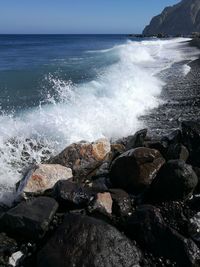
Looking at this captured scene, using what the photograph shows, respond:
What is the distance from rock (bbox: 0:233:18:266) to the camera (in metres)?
5.17

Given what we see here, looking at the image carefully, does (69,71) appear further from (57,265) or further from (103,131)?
(57,265)

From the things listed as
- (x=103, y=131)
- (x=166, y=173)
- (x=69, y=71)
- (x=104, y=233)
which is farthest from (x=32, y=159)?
(x=69, y=71)

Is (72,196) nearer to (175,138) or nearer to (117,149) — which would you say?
(175,138)

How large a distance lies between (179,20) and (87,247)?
5182 inches

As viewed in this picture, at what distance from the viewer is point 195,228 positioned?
552 centimetres

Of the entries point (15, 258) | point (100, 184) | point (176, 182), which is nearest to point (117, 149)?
point (100, 184)

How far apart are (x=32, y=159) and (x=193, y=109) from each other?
5821 millimetres

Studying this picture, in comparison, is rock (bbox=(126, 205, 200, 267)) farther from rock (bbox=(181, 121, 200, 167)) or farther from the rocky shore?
rock (bbox=(181, 121, 200, 167))

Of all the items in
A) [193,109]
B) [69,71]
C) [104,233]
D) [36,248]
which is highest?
[104,233]

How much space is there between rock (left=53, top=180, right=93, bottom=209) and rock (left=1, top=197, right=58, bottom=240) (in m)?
0.33

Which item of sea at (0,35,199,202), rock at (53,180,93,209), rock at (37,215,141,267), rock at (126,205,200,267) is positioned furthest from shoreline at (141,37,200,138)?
rock at (37,215,141,267)

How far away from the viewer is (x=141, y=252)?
5137mm

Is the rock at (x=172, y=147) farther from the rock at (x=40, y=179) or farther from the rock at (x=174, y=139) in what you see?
the rock at (x=40, y=179)

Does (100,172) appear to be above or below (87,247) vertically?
below
